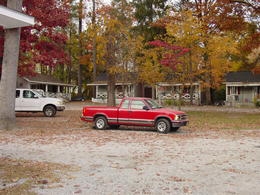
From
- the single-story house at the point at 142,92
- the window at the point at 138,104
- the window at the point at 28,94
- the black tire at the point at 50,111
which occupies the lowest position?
the black tire at the point at 50,111

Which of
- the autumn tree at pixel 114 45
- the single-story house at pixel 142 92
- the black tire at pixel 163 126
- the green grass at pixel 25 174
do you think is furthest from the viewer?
the single-story house at pixel 142 92

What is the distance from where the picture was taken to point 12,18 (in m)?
7.11

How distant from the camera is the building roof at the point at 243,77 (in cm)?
4098

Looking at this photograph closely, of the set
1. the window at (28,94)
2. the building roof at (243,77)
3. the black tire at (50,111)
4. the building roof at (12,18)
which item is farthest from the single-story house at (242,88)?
the building roof at (12,18)

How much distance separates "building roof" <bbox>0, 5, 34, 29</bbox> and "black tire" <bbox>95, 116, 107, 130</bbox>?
8.53 metres

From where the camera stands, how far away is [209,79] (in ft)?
101

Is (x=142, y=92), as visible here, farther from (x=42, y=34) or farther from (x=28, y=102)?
(x=42, y=34)

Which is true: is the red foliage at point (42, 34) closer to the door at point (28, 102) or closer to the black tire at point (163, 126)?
the door at point (28, 102)

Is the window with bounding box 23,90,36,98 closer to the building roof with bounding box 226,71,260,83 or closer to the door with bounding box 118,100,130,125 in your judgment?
the door with bounding box 118,100,130,125

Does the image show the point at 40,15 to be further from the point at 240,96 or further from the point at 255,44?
the point at 240,96

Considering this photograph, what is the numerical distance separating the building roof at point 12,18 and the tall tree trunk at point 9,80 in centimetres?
750

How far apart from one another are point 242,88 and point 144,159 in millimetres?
36691

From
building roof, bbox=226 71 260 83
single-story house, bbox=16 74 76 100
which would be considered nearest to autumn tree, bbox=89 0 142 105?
single-story house, bbox=16 74 76 100

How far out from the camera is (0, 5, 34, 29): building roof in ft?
22.2
